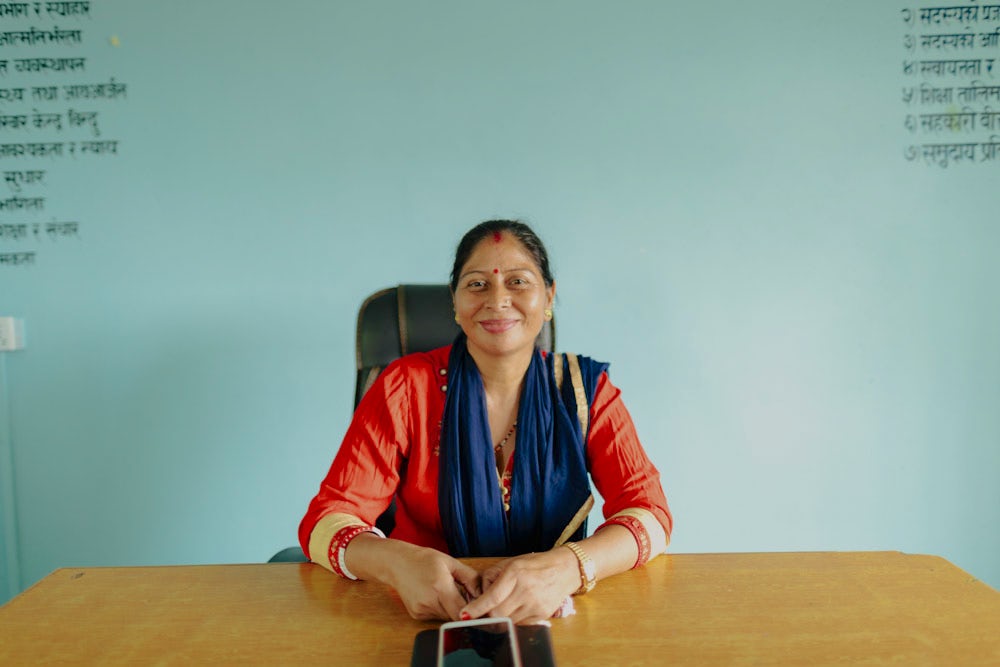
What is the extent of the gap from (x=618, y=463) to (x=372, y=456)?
20.1 inches

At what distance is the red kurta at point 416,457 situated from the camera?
4.00 ft

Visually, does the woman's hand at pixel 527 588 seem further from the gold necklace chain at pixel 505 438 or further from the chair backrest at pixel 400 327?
the chair backrest at pixel 400 327

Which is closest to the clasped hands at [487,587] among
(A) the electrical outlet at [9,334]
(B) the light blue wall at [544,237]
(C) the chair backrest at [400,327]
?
(C) the chair backrest at [400,327]

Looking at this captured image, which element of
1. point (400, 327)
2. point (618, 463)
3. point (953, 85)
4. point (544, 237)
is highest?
point (953, 85)

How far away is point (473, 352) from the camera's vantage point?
139 centimetres

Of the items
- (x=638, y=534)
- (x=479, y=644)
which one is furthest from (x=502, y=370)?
(x=479, y=644)

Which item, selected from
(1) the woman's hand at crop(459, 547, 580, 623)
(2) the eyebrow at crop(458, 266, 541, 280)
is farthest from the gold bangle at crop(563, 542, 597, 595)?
(2) the eyebrow at crop(458, 266, 541, 280)

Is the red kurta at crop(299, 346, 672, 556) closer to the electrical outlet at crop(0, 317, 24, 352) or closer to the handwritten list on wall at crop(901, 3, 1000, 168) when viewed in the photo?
the electrical outlet at crop(0, 317, 24, 352)

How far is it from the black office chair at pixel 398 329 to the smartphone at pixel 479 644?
0.72 m

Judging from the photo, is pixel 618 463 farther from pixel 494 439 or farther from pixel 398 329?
pixel 398 329

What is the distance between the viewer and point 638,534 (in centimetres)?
107

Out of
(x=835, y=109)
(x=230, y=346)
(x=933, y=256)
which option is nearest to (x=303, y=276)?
(x=230, y=346)

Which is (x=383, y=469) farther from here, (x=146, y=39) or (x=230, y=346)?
(x=146, y=39)

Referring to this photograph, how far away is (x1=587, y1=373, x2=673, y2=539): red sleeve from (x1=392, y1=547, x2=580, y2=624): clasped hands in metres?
0.28
